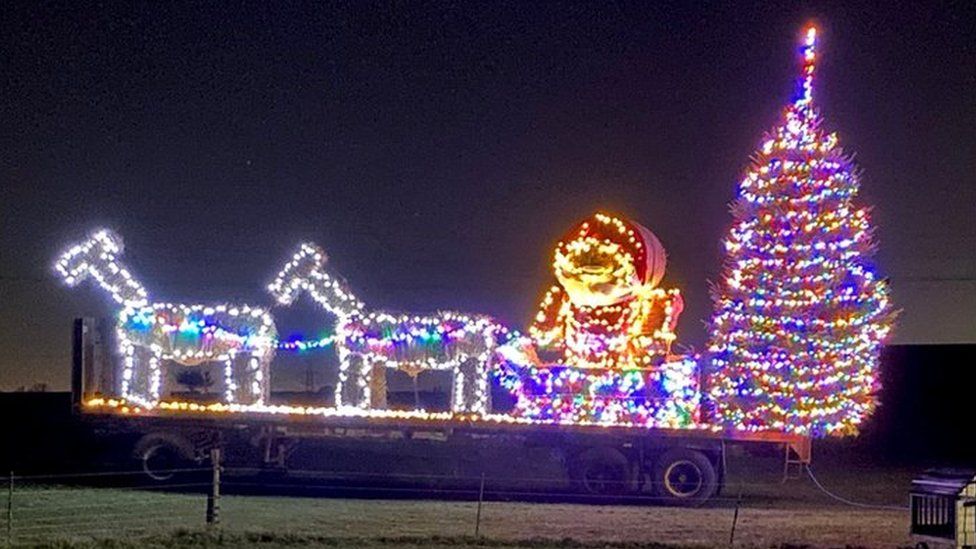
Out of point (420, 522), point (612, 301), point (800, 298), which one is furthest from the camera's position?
point (612, 301)

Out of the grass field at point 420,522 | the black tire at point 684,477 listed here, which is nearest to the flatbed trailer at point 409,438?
the black tire at point 684,477

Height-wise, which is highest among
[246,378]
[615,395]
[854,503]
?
[246,378]

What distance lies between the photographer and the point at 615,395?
22.6m

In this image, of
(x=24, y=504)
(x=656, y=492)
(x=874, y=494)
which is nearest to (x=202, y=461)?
(x=24, y=504)

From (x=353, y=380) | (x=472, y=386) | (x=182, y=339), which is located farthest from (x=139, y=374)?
(x=472, y=386)

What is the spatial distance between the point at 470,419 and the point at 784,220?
617 centimetres

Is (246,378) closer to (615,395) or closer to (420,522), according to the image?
(420,522)

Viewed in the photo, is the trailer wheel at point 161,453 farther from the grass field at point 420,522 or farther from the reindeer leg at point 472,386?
the reindeer leg at point 472,386

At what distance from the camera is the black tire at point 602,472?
22500mm

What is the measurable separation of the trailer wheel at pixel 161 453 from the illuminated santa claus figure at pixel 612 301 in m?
6.44

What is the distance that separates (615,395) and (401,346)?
3772 mm

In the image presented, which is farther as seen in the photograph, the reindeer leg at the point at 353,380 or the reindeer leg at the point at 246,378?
the reindeer leg at the point at 246,378

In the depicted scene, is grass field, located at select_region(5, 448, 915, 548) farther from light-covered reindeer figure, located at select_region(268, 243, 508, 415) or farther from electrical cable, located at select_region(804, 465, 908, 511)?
light-covered reindeer figure, located at select_region(268, 243, 508, 415)

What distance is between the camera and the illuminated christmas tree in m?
22.1
